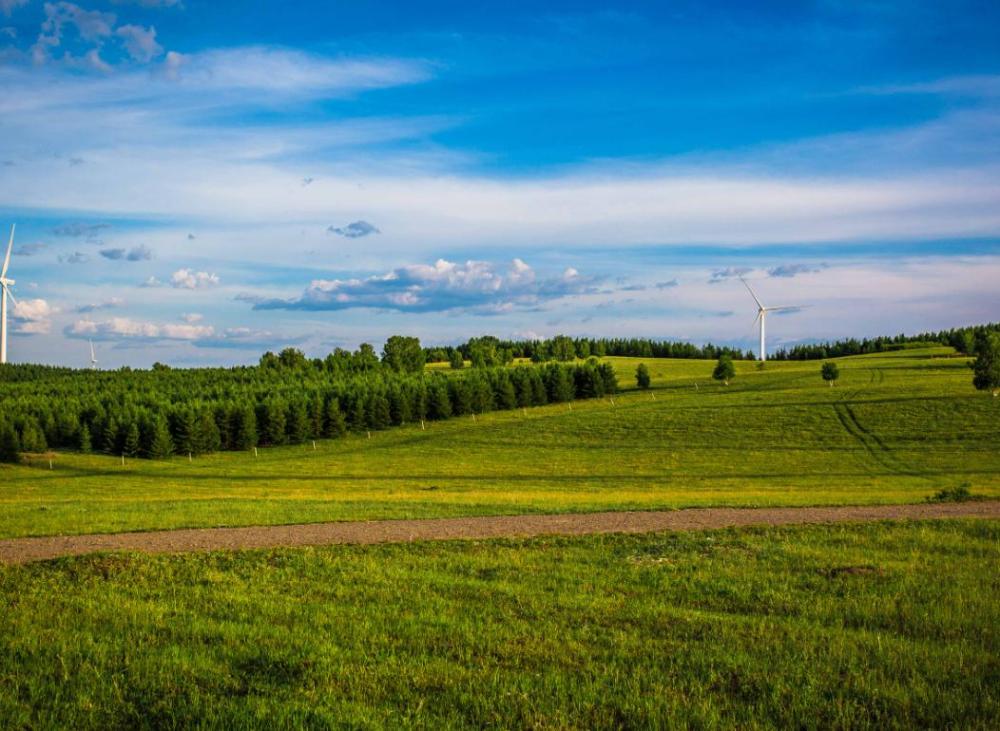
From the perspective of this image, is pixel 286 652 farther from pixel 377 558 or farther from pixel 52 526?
pixel 52 526

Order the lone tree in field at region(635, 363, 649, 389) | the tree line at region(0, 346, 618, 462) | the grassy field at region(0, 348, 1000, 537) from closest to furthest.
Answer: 1. the grassy field at region(0, 348, 1000, 537)
2. the tree line at region(0, 346, 618, 462)
3. the lone tree in field at region(635, 363, 649, 389)

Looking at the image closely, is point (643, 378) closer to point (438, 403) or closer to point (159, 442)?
point (438, 403)

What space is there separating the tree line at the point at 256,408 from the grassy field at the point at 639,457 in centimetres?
418

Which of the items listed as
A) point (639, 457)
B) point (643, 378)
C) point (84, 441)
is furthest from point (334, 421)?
point (643, 378)

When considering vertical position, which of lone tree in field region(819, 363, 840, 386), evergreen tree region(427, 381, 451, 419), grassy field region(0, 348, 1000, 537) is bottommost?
grassy field region(0, 348, 1000, 537)

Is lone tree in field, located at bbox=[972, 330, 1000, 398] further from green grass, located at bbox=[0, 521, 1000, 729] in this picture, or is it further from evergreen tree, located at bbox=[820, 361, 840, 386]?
green grass, located at bbox=[0, 521, 1000, 729]

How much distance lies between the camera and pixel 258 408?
390 ft

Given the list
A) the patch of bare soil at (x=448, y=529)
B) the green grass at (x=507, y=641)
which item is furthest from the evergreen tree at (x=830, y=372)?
the green grass at (x=507, y=641)

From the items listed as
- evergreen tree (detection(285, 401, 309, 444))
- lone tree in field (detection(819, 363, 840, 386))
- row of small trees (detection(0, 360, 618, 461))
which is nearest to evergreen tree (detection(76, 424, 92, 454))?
row of small trees (detection(0, 360, 618, 461))

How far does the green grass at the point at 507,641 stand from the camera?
8.57 m

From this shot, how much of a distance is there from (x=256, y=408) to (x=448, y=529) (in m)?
104

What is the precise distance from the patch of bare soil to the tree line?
9085cm

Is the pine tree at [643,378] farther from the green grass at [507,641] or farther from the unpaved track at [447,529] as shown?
the green grass at [507,641]

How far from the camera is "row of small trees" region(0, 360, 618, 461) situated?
107 metres
